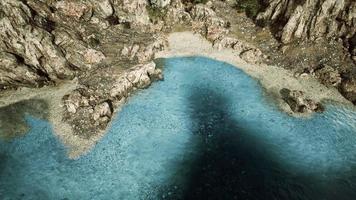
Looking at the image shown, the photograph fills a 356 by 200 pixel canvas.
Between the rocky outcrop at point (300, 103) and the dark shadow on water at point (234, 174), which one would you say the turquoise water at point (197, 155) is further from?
the rocky outcrop at point (300, 103)

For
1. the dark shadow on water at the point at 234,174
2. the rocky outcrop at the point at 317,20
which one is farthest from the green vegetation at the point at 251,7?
the dark shadow on water at the point at 234,174

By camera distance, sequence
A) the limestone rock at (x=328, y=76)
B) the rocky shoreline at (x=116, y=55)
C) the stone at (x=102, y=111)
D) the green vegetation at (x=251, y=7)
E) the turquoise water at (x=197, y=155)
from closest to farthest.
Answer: the turquoise water at (x=197, y=155)
the stone at (x=102, y=111)
the rocky shoreline at (x=116, y=55)
the limestone rock at (x=328, y=76)
the green vegetation at (x=251, y=7)

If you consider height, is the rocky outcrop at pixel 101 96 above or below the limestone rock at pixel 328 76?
below

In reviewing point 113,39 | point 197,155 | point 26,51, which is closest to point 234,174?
point 197,155

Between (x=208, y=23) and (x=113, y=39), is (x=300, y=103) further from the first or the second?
(x=113, y=39)

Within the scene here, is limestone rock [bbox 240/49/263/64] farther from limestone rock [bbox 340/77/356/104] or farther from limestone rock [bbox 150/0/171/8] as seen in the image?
limestone rock [bbox 150/0/171/8]

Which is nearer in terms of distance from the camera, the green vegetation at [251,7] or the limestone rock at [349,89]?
the limestone rock at [349,89]
